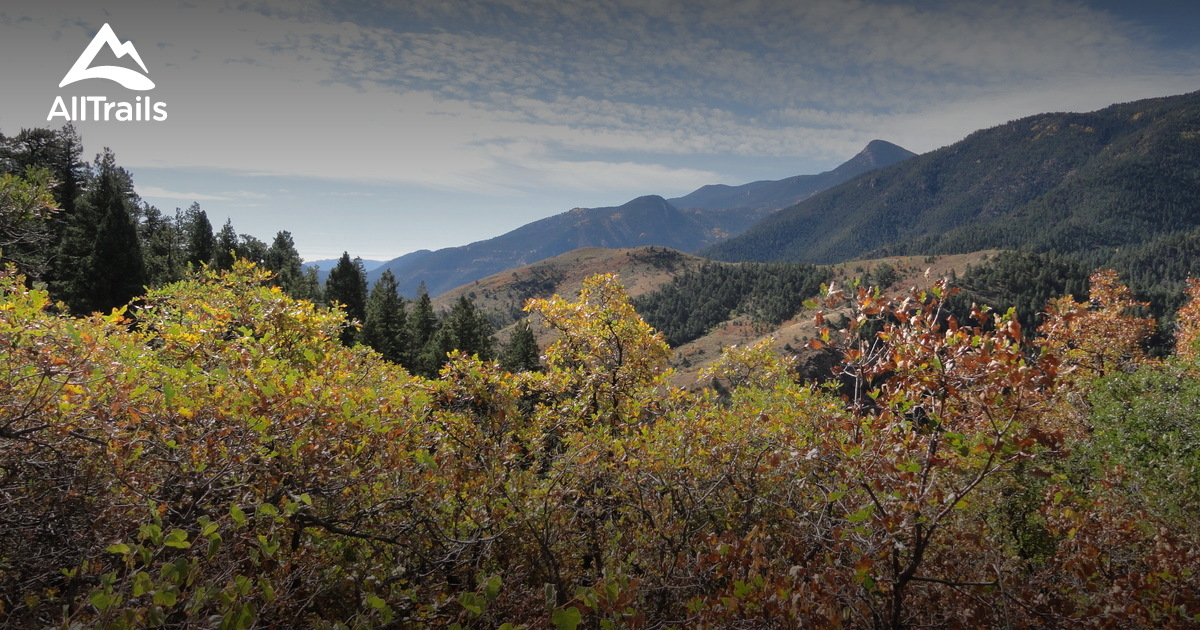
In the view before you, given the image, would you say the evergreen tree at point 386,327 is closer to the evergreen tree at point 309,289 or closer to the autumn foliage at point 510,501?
the evergreen tree at point 309,289

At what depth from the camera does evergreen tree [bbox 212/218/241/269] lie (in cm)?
5283

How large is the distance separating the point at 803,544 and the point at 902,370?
10.2 feet

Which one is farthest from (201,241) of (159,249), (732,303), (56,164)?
(732,303)

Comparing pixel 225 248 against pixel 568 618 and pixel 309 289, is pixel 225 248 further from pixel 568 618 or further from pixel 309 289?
pixel 568 618

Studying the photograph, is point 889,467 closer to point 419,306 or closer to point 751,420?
point 751,420

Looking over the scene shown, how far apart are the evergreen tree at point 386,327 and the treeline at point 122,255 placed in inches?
4.5

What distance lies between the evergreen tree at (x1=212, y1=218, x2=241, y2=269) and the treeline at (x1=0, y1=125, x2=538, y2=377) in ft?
0.47

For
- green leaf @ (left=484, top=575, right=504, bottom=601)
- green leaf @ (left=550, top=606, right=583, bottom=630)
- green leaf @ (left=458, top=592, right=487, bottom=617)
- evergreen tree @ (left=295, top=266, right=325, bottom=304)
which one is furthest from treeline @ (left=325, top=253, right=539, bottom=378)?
green leaf @ (left=550, top=606, right=583, bottom=630)

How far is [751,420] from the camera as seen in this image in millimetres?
9602

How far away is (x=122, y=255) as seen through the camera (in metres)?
38.7

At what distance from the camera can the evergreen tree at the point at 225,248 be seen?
5283 centimetres

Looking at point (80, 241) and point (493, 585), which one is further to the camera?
point (80, 241)

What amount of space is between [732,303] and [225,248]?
161 meters

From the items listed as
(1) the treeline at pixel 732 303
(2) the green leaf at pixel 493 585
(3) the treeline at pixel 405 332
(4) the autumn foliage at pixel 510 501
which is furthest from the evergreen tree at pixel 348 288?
(1) the treeline at pixel 732 303
